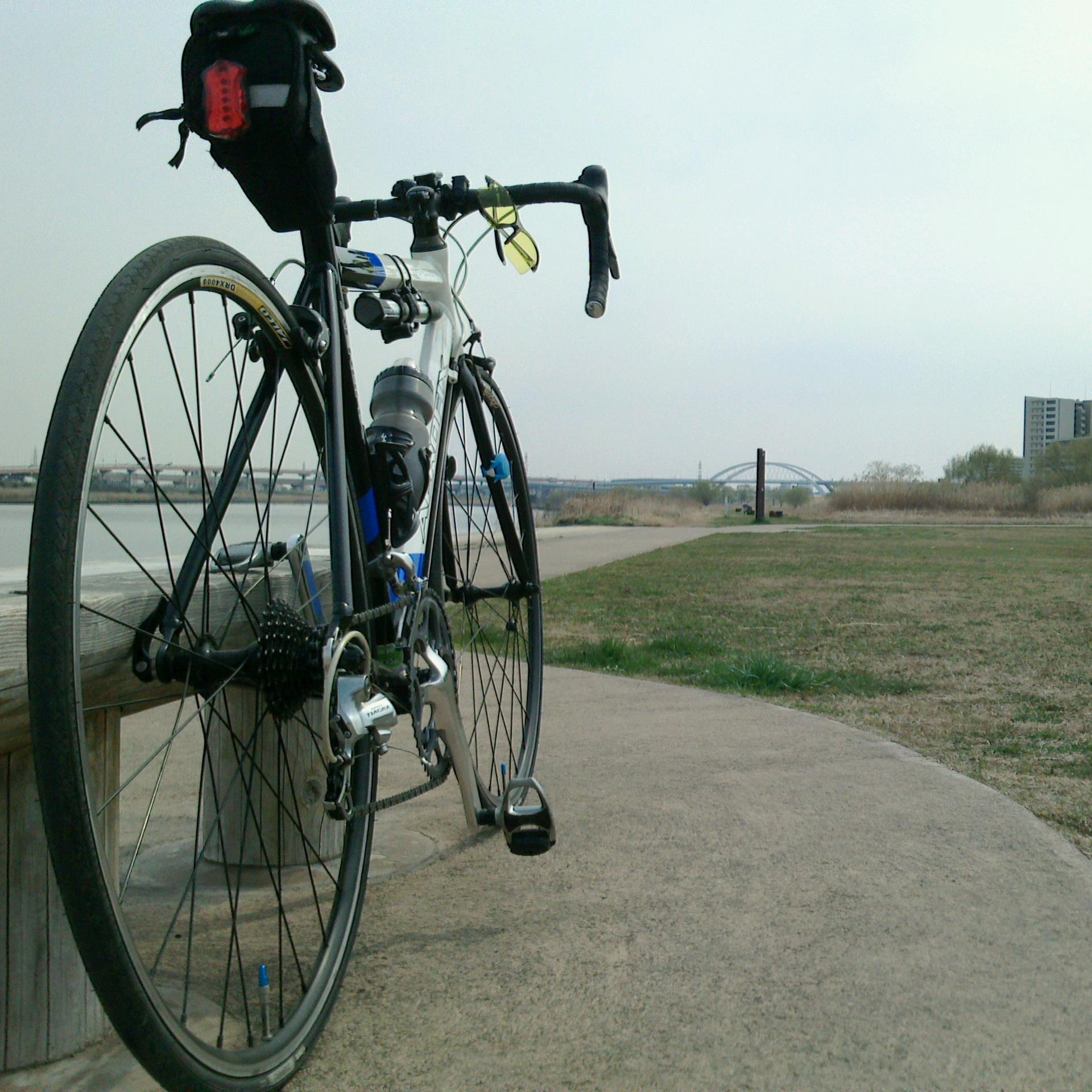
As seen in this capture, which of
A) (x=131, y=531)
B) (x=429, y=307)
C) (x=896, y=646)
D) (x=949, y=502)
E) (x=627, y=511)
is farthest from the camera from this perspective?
(x=949, y=502)

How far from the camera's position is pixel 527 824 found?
103 inches

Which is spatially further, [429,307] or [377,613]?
[429,307]

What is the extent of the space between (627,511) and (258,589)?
32540mm

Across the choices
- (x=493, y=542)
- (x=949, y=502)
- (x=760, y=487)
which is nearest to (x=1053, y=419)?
(x=949, y=502)

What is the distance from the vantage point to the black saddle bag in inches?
67.5

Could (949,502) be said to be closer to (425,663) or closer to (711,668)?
(711,668)

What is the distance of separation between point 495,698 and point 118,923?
3.17 meters

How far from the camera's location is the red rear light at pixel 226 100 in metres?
1.70

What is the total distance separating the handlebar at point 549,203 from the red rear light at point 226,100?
2.26 feet

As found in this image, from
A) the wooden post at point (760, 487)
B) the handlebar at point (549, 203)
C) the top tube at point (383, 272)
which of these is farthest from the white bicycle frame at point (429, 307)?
the wooden post at point (760, 487)

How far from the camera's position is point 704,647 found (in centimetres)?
654

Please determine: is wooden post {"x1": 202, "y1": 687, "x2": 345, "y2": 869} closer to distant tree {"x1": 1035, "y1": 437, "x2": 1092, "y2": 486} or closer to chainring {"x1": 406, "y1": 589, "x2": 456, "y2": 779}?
chainring {"x1": 406, "y1": 589, "x2": 456, "y2": 779}

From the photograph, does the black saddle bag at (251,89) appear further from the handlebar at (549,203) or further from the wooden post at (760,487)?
the wooden post at (760,487)

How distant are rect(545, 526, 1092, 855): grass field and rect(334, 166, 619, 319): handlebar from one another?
186 cm
